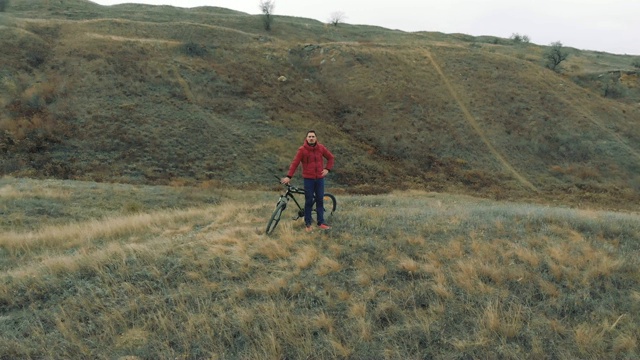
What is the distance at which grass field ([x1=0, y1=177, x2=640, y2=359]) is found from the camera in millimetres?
4941

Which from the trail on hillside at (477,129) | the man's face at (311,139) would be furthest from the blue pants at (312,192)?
the trail on hillside at (477,129)

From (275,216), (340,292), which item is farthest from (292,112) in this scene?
(340,292)

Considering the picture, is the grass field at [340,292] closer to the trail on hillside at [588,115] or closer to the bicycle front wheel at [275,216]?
the bicycle front wheel at [275,216]

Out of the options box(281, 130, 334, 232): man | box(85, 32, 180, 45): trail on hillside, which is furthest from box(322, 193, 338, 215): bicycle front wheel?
box(85, 32, 180, 45): trail on hillside

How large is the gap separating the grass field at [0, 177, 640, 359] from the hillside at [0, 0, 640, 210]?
55.6 ft

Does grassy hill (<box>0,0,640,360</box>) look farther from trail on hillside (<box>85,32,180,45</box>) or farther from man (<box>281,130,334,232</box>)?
man (<box>281,130,334,232</box>)

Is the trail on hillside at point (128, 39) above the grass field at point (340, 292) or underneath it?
above

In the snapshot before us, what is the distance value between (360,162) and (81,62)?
83.3 ft

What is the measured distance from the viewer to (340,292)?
6066mm

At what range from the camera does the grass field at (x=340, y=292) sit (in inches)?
195

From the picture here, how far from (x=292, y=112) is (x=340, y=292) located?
3062 centimetres

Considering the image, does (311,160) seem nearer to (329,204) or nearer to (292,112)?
(329,204)

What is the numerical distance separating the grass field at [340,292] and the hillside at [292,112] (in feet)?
55.6

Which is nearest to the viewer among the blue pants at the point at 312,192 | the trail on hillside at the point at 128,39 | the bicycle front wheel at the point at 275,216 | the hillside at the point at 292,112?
the blue pants at the point at 312,192
